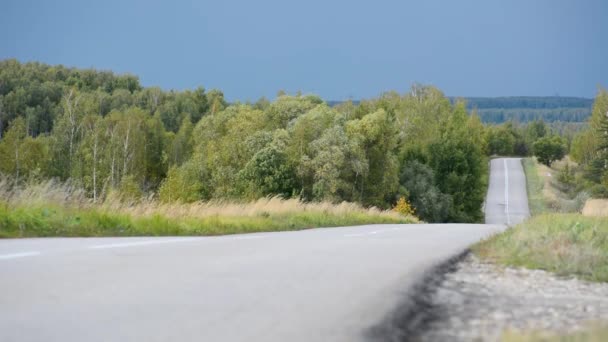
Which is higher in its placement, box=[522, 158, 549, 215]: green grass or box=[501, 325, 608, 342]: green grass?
box=[501, 325, 608, 342]: green grass

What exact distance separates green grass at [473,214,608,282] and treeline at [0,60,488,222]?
3021cm

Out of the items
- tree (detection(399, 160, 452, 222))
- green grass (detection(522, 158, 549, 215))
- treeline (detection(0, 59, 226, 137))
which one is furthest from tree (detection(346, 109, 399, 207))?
treeline (detection(0, 59, 226, 137))

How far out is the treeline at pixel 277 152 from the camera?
2515 inches

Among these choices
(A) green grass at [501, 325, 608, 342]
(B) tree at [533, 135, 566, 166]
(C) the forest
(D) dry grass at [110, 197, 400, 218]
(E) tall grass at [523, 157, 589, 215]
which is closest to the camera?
(A) green grass at [501, 325, 608, 342]

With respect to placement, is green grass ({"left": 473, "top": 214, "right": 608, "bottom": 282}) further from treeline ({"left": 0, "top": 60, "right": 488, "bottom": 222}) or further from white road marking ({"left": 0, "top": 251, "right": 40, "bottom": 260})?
treeline ({"left": 0, "top": 60, "right": 488, "bottom": 222})

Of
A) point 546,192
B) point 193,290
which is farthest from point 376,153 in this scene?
point 193,290

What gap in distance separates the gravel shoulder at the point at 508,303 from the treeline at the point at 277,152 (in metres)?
33.5

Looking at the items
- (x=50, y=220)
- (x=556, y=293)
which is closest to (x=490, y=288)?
(x=556, y=293)

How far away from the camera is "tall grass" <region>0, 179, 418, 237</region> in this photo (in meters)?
13.6

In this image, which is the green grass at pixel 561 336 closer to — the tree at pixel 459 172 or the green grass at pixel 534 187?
the green grass at pixel 534 187

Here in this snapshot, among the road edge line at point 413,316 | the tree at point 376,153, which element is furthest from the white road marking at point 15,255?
the tree at point 376,153

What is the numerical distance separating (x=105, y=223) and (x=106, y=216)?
0.21 meters

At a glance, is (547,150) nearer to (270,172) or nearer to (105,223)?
(270,172)

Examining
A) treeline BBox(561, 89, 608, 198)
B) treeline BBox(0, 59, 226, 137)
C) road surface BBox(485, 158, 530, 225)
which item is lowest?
road surface BBox(485, 158, 530, 225)
